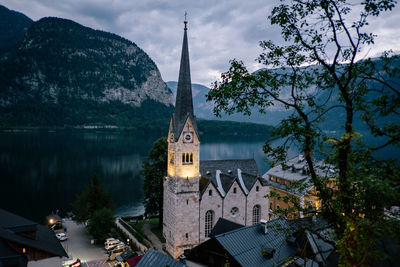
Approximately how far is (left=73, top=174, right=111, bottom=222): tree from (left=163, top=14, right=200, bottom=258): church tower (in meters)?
13.0

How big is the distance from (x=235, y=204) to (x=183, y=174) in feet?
28.1

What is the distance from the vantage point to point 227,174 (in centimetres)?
3681

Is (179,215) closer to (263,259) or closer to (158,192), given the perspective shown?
(158,192)

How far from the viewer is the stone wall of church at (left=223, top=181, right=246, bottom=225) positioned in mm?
33969

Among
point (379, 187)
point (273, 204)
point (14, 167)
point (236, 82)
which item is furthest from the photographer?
point (14, 167)

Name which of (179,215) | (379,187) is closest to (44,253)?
(179,215)

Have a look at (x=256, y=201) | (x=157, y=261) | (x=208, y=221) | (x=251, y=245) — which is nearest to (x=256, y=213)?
(x=256, y=201)

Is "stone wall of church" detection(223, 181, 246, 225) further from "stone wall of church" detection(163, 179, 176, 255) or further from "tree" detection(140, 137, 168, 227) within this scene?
"tree" detection(140, 137, 168, 227)

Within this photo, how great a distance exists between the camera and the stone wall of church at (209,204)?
32.3 metres

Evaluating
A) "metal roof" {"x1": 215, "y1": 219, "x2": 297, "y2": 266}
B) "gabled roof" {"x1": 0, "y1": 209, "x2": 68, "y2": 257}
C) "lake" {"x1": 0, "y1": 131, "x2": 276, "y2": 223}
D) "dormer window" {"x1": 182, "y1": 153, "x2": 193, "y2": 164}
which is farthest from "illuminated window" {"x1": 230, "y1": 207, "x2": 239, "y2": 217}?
"gabled roof" {"x1": 0, "y1": 209, "x2": 68, "y2": 257}

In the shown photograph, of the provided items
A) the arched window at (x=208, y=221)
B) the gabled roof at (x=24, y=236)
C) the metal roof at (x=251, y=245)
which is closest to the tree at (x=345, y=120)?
the metal roof at (x=251, y=245)

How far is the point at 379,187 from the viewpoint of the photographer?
5.15 metres

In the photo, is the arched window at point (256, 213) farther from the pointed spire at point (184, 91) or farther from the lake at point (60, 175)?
the pointed spire at point (184, 91)

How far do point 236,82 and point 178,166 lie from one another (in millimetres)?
23206
